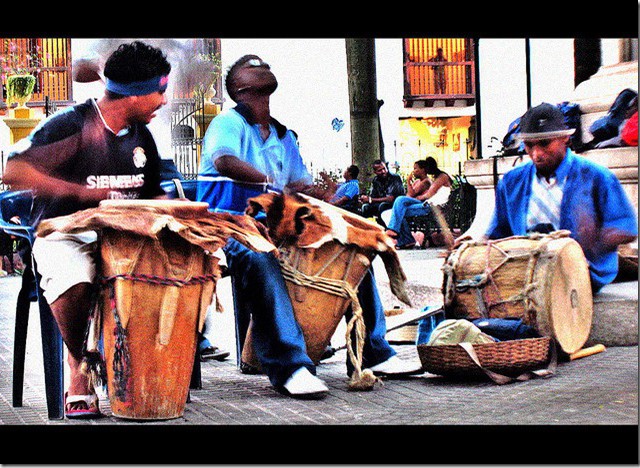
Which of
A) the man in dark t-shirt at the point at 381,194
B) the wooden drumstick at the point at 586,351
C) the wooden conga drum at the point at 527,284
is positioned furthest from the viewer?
the man in dark t-shirt at the point at 381,194

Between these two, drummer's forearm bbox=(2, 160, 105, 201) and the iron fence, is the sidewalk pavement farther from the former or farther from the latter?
the iron fence

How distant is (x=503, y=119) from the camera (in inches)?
258

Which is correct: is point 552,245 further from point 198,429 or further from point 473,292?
point 198,429

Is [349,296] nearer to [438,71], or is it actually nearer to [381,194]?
[438,71]

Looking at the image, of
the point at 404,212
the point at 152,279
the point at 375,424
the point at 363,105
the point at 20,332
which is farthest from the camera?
the point at 404,212

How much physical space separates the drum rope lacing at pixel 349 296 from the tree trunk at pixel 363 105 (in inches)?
61.4

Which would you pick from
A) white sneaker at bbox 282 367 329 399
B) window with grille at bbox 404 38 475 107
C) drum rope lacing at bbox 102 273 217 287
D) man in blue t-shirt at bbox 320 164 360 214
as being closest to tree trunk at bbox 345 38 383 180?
window with grille at bbox 404 38 475 107

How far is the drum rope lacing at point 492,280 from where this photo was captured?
5.28 metres

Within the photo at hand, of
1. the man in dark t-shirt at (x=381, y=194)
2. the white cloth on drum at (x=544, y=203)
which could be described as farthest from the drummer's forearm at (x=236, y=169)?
the man in dark t-shirt at (x=381, y=194)

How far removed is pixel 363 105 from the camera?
686 cm

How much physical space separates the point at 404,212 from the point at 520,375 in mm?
3240

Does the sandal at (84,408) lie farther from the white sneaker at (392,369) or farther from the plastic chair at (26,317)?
the white sneaker at (392,369)

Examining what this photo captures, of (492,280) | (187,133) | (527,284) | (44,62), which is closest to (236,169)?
(187,133)

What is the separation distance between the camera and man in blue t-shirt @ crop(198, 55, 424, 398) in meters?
4.74
